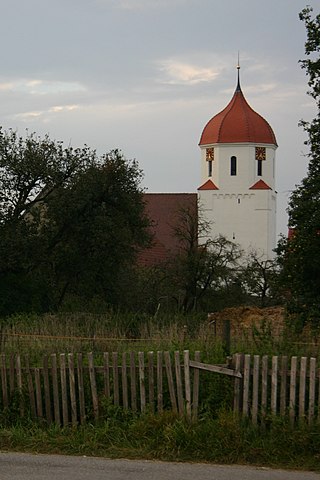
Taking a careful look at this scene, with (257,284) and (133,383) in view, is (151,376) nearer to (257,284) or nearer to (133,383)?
(133,383)

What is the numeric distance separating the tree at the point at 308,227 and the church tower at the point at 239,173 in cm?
5613

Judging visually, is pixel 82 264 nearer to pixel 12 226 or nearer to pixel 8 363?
pixel 12 226

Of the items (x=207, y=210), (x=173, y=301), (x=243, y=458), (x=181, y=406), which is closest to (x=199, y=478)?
(x=243, y=458)

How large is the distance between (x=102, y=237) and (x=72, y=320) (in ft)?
55.2

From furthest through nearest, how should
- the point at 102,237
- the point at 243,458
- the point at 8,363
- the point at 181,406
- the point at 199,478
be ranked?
the point at 102,237 < the point at 8,363 < the point at 181,406 < the point at 243,458 < the point at 199,478

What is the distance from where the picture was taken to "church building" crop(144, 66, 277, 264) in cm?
8794

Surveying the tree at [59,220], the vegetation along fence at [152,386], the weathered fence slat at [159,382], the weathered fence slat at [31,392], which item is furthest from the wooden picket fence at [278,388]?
the tree at [59,220]

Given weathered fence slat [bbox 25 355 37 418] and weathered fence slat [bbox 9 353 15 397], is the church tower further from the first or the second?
weathered fence slat [bbox 25 355 37 418]

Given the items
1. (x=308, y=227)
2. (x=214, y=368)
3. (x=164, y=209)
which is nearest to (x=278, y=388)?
(x=214, y=368)

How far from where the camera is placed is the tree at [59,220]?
3809 centimetres

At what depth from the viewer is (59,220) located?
126 feet

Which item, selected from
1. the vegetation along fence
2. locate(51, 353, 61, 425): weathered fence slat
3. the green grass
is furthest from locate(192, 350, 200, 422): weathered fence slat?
locate(51, 353, 61, 425): weathered fence slat

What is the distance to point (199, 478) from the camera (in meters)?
9.54

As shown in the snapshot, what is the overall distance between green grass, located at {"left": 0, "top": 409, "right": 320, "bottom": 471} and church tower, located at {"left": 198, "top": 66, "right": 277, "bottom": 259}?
76.8 meters
